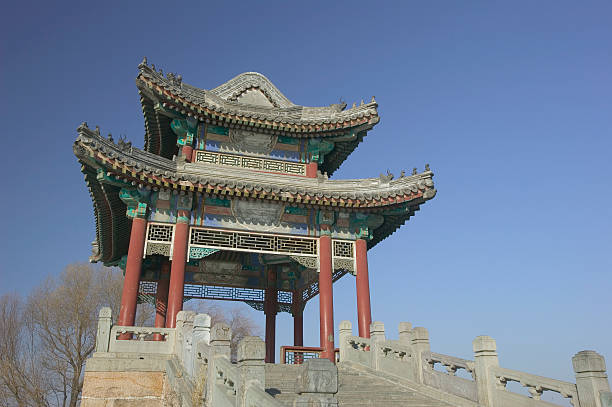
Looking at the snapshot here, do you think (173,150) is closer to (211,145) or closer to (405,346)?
(211,145)

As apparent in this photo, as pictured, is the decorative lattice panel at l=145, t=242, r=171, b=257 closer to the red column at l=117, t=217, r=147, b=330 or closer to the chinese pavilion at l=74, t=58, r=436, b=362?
the chinese pavilion at l=74, t=58, r=436, b=362

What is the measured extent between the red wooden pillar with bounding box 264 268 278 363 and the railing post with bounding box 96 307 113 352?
30.7 feet

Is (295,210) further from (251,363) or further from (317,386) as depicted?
Answer: (317,386)

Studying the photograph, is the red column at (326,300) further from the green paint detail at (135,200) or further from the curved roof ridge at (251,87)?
the curved roof ridge at (251,87)

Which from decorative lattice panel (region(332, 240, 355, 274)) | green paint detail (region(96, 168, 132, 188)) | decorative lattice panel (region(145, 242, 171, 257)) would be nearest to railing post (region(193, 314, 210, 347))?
decorative lattice panel (region(145, 242, 171, 257))

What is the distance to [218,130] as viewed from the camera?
18.4 metres

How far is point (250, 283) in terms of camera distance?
2123cm

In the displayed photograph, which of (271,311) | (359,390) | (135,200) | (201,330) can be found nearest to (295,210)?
(135,200)

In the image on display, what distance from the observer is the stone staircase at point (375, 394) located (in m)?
10.2

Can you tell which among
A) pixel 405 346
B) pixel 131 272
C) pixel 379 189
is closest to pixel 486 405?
pixel 405 346

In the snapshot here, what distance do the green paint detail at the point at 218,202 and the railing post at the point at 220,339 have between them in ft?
25.1

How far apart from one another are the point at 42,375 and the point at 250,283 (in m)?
18.9

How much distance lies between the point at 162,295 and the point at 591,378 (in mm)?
15846

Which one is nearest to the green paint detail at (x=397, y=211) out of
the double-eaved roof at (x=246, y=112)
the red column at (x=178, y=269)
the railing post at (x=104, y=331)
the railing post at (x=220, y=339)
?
the double-eaved roof at (x=246, y=112)
